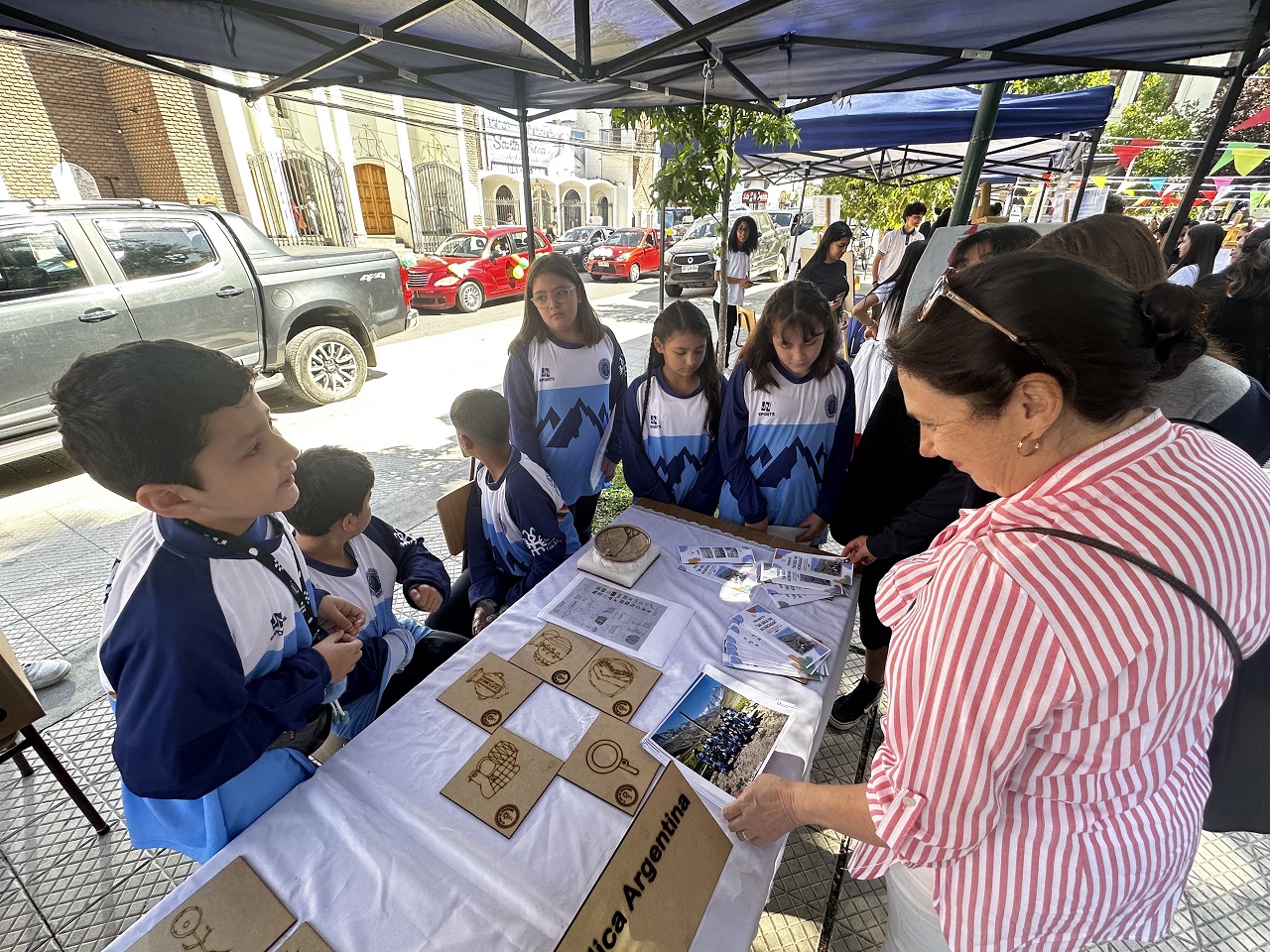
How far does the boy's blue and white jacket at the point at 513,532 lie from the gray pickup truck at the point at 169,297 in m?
4.11

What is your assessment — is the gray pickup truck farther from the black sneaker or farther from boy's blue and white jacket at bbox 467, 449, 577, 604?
the black sneaker

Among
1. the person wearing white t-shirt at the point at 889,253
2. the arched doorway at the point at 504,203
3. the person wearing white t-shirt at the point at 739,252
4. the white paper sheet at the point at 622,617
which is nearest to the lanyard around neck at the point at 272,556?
the white paper sheet at the point at 622,617

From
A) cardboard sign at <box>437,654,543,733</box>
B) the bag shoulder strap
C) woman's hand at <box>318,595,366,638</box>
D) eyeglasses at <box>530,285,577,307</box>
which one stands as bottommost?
cardboard sign at <box>437,654,543,733</box>

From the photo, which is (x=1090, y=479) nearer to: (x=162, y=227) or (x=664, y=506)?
(x=664, y=506)

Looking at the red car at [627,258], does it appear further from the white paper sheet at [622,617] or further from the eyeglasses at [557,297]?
the white paper sheet at [622,617]

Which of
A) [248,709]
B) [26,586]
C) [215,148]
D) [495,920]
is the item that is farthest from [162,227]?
[215,148]

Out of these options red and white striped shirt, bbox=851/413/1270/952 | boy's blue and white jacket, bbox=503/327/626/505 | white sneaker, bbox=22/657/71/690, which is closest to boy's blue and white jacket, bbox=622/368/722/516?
boy's blue and white jacket, bbox=503/327/626/505

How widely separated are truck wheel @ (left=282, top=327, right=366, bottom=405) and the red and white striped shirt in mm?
6100

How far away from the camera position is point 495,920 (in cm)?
91

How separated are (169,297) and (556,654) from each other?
16.8 ft

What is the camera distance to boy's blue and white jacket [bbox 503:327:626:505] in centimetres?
272

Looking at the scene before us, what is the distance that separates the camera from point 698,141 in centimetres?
435

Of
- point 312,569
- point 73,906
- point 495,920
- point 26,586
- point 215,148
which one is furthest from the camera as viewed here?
point 215,148

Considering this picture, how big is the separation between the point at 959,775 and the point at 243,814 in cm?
127
